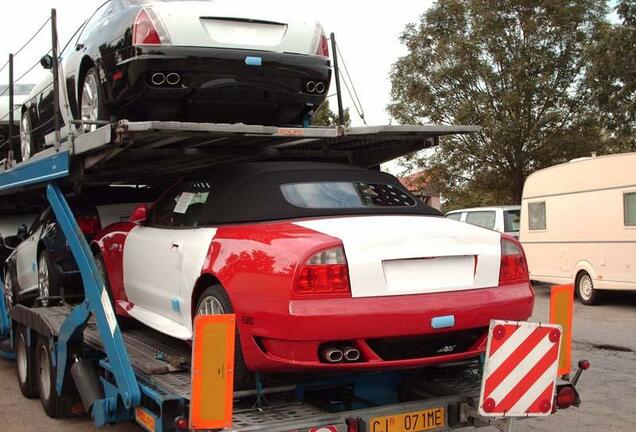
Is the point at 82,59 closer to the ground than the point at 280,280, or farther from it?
farther from it

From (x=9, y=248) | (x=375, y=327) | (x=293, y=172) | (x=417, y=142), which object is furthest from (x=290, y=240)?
(x=9, y=248)

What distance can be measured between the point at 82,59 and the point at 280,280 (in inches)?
132

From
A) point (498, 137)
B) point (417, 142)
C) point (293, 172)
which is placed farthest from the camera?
point (498, 137)

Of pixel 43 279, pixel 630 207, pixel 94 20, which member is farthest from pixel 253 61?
pixel 630 207

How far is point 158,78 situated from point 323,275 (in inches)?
89.3

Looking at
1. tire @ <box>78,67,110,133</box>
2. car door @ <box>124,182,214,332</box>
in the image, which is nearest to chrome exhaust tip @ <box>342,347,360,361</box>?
car door @ <box>124,182,214,332</box>

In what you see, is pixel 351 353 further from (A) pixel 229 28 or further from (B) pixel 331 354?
(A) pixel 229 28

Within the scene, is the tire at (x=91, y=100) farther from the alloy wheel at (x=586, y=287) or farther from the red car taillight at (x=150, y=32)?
the alloy wheel at (x=586, y=287)

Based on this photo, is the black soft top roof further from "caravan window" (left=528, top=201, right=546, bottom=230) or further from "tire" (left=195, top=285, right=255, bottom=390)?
"caravan window" (left=528, top=201, right=546, bottom=230)

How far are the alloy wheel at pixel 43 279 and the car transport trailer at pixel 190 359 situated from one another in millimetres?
329

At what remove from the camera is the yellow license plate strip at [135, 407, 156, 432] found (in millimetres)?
3875

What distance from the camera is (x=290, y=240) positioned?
383cm

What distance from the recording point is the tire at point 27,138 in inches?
301

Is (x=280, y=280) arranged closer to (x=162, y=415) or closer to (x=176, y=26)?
(x=162, y=415)
